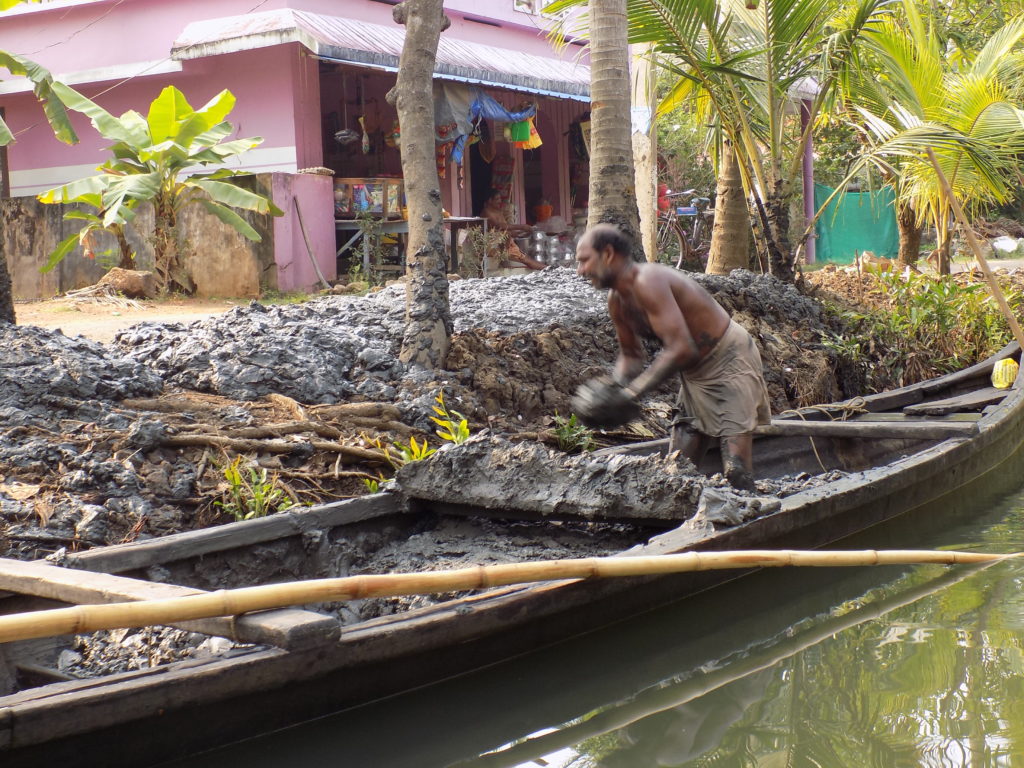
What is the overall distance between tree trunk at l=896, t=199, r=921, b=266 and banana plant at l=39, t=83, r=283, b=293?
7.36 meters

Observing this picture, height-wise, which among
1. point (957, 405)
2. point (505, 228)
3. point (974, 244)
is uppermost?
point (505, 228)

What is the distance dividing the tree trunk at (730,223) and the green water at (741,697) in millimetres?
5299

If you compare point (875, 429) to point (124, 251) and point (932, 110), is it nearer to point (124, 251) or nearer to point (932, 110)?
point (932, 110)

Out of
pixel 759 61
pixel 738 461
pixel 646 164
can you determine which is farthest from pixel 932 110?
pixel 738 461

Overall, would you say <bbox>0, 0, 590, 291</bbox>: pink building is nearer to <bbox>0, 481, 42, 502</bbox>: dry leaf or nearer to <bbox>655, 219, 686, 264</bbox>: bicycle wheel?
<bbox>655, 219, 686, 264</bbox>: bicycle wheel

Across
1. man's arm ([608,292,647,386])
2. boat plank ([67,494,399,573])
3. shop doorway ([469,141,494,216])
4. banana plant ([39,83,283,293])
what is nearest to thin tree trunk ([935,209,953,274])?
man's arm ([608,292,647,386])

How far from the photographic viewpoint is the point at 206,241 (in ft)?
34.4

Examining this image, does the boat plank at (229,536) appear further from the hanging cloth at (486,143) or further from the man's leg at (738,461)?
the hanging cloth at (486,143)

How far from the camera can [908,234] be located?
41.5ft

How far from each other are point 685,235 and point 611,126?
349 inches

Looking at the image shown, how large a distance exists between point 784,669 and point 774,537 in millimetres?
570

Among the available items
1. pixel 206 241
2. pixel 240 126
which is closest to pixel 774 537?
pixel 206 241

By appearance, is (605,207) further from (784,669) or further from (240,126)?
(240,126)

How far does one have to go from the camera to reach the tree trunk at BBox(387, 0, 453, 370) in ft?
19.9
